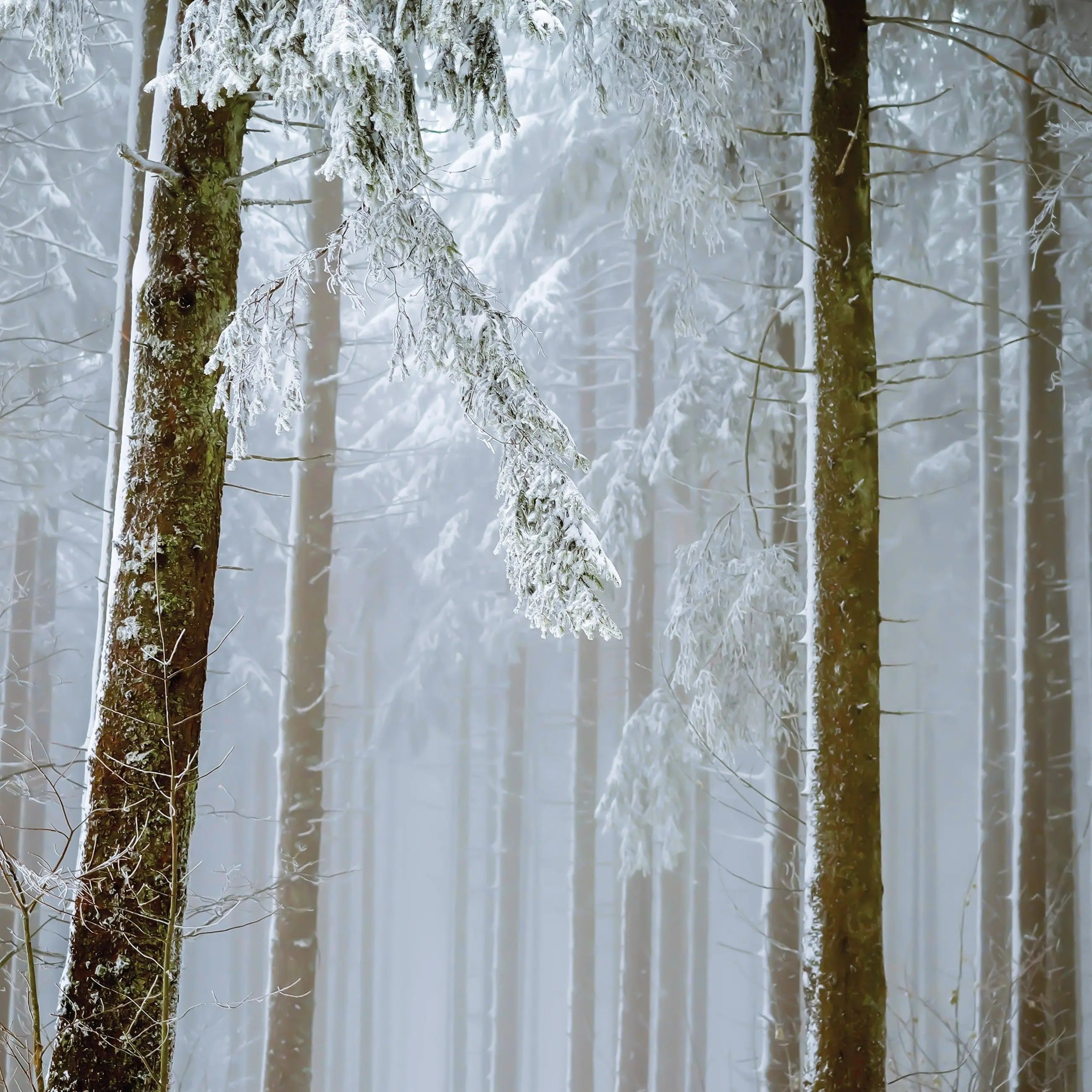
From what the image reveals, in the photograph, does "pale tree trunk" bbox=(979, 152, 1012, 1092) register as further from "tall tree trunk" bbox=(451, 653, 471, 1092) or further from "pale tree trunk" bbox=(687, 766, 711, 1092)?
"tall tree trunk" bbox=(451, 653, 471, 1092)

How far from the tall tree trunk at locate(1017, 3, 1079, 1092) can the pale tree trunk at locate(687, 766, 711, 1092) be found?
264 inches

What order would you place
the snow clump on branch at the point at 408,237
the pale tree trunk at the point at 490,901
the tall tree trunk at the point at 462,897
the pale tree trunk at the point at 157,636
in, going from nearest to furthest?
the snow clump on branch at the point at 408,237 → the pale tree trunk at the point at 157,636 → the pale tree trunk at the point at 490,901 → the tall tree trunk at the point at 462,897

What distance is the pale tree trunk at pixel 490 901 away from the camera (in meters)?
18.5

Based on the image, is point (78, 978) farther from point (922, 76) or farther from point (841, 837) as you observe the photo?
point (922, 76)

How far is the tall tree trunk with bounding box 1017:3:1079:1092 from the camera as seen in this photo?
6770mm

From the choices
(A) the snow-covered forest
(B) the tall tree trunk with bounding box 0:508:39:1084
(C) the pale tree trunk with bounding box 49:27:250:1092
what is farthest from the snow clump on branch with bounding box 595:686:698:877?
(B) the tall tree trunk with bounding box 0:508:39:1084

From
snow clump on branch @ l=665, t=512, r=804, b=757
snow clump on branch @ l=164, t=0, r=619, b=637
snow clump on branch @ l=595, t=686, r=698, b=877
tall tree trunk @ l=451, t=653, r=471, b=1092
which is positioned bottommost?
tall tree trunk @ l=451, t=653, r=471, b=1092

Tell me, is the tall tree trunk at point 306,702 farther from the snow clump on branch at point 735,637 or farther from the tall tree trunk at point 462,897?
the tall tree trunk at point 462,897

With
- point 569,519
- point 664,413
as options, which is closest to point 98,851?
point 569,519

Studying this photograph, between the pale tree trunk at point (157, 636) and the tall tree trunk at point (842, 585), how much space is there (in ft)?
8.35

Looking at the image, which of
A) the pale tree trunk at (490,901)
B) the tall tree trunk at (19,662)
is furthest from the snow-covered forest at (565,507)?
the pale tree trunk at (490,901)

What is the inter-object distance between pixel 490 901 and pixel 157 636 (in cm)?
1690

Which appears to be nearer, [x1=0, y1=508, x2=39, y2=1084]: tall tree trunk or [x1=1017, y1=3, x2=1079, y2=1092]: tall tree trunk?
[x1=1017, y1=3, x2=1079, y2=1092]: tall tree trunk

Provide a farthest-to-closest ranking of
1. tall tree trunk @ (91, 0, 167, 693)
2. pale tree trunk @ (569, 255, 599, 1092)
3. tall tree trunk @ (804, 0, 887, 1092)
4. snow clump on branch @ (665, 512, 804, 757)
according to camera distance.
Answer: pale tree trunk @ (569, 255, 599, 1092), snow clump on branch @ (665, 512, 804, 757), tall tree trunk @ (91, 0, 167, 693), tall tree trunk @ (804, 0, 887, 1092)
